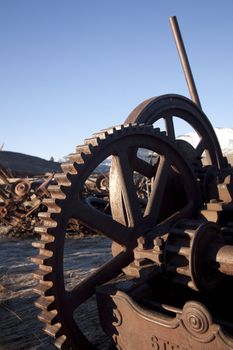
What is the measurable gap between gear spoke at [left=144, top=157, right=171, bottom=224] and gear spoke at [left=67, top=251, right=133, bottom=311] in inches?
17.1

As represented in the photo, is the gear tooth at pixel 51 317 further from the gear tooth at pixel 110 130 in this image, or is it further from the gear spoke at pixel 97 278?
the gear tooth at pixel 110 130

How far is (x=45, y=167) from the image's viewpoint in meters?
25.9

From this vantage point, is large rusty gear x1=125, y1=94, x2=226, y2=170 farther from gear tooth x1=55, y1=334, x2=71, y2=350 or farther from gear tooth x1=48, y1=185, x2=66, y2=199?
gear tooth x1=55, y1=334, x2=71, y2=350

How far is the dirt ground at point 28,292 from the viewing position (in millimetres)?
3324

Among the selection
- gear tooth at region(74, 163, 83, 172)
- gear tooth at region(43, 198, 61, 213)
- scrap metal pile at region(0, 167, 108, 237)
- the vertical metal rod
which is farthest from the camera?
scrap metal pile at region(0, 167, 108, 237)

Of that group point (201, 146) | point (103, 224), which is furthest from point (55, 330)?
point (201, 146)

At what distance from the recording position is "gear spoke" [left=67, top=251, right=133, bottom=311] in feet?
8.68

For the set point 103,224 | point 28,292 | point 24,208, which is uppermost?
point 103,224

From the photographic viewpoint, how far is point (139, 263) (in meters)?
2.81

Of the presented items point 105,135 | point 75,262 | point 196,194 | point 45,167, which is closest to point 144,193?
point 75,262

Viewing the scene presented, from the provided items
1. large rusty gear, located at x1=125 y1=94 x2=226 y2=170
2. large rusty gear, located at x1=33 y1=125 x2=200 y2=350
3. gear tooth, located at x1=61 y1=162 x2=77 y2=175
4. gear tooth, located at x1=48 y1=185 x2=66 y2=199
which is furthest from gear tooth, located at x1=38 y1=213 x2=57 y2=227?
large rusty gear, located at x1=125 y1=94 x2=226 y2=170

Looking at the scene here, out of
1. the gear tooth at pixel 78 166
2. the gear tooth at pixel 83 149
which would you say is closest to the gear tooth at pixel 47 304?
the gear tooth at pixel 78 166

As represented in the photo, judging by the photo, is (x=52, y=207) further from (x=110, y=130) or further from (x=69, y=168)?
(x=110, y=130)

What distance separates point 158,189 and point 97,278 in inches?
38.4
